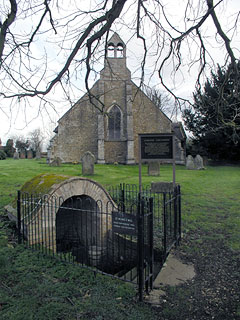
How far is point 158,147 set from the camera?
7930 millimetres

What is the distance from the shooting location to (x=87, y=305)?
311cm

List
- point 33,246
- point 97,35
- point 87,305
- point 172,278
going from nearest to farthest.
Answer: point 87,305 < point 172,278 < point 33,246 < point 97,35

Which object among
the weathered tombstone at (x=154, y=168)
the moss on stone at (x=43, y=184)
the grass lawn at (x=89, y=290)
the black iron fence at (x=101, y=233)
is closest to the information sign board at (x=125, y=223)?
the black iron fence at (x=101, y=233)

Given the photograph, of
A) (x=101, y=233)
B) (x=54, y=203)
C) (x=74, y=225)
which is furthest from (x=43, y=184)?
(x=101, y=233)

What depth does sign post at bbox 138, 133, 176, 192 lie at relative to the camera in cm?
783

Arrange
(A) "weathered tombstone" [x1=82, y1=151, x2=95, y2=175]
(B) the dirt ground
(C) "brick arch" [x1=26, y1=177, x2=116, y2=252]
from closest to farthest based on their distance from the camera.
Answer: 1. (B) the dirt ground
2. (C) "brick arch" [x1=26, y1=177, x2=116, y2=252]
3. (A) "weathered tombstone" [x1=82, y1=151, x2=95, y2=175]

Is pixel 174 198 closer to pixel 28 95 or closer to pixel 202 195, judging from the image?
pixel 28 95

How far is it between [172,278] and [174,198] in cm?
166

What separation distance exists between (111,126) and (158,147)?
18993 millimetres

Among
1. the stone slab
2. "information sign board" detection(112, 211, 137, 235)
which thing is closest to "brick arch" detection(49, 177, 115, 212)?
"information sign board" detection(112, 211, 137, 235)

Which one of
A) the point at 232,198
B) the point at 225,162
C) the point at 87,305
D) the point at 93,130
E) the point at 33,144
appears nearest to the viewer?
the point at 87,305

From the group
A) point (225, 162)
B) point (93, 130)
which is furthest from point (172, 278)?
point (225, 162)

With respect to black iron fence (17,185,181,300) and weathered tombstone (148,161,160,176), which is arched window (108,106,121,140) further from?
black iron fence (17,185,181,300)

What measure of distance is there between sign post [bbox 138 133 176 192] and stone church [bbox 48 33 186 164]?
17188 mm
